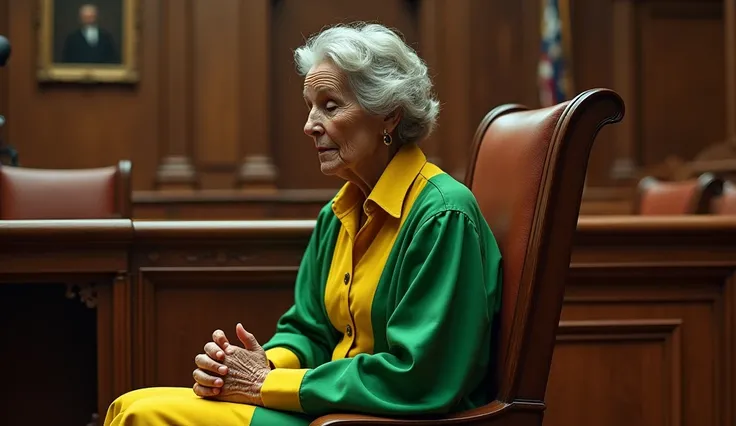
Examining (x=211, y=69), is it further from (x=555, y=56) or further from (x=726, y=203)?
(x=726, y=203)

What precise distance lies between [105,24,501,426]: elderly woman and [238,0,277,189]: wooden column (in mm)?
5435

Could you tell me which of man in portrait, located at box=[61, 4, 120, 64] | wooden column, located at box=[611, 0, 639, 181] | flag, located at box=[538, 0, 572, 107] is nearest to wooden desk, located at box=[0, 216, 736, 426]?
flag, located at box=[538, 0, 572, 107]

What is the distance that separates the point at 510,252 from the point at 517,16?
6464 mm

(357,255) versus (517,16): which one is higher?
(517,16)

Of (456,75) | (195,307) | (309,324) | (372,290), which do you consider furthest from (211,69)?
(372,290)

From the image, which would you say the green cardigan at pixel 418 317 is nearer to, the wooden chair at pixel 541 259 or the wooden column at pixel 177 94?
the wooden chair at pixel 541 259

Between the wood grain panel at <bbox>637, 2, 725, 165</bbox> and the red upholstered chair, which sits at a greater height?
the wood grain panel at <bbox>637, 2, 725, 165</bbox>

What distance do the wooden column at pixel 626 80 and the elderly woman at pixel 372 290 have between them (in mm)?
6213

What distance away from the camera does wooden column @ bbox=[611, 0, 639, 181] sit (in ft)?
26.5

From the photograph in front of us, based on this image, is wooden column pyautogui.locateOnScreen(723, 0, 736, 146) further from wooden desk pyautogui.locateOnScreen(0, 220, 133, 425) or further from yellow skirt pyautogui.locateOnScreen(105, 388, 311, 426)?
yellow skirt pyautogui.locateOnScreen(105, 388, 311, 426)

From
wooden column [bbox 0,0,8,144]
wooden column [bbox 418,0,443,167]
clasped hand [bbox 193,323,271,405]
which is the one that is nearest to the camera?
clasped hand [bbox 193,323,271,405]

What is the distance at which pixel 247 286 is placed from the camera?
9.57ft

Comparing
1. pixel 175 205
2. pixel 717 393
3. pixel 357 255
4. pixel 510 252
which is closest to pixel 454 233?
pixel 510 252

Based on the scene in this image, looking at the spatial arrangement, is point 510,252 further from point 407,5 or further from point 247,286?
point 407,5
